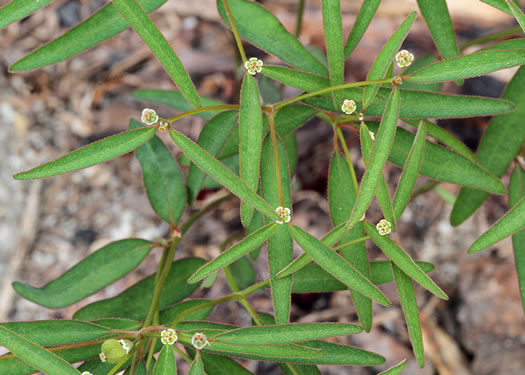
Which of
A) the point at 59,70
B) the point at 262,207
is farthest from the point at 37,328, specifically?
the point at 59,70

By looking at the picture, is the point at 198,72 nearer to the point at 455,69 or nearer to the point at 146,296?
the point at 146,296

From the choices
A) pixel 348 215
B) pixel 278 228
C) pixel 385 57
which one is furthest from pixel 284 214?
pixel 385 57

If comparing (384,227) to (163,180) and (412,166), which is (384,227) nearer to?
(412,166)

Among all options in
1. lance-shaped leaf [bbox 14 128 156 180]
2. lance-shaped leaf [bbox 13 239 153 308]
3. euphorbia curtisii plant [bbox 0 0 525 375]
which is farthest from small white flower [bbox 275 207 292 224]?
lance-shaped leaf [bbox 13 239 153 308]

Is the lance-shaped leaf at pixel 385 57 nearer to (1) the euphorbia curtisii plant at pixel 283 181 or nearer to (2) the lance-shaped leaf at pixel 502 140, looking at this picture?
(1) the euphorbia curtisii plant at pixel 283 181

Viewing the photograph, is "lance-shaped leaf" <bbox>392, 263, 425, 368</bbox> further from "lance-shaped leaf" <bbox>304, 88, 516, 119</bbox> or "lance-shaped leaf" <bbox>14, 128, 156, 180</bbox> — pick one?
"lance-shaped leaf" <bbox>14, 128, 156, 180</bbox>

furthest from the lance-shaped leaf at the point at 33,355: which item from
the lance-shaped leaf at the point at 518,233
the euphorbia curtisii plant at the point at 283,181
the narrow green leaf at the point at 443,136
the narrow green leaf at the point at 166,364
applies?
the lance-shaped leaf at the point at 518,233
